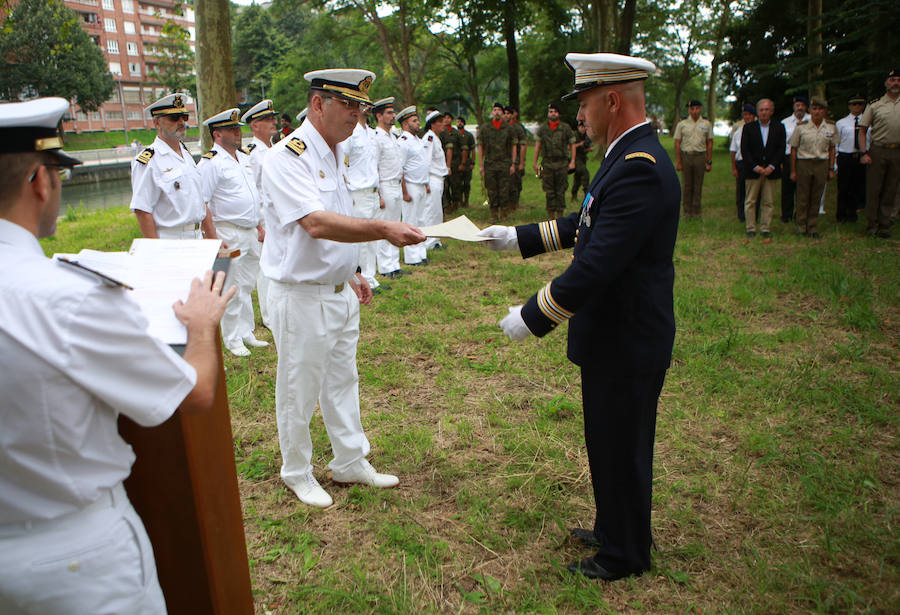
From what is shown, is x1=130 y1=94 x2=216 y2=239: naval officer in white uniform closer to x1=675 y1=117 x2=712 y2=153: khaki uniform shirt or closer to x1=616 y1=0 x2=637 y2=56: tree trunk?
x1=675 y1=117 x2=712 y2=153: khaki uniform shirt

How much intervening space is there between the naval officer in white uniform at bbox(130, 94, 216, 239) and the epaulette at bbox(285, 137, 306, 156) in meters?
2.52

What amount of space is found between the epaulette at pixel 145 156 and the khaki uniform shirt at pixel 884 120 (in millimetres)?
9369

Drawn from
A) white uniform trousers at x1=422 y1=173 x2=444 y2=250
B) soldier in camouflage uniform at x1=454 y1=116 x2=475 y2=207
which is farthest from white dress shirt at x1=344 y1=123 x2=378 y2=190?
soldier in camouflage uniform at x1=454 y1=116 x2=475 y2=207

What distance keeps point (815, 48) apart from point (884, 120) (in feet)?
17.6

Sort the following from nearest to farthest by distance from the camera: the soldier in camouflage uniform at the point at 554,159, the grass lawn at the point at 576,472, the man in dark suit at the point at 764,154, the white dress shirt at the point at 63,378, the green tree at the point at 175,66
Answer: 1. the white dress shirt at the point at 63,378
2. the grass lawn at the point at 576,472
3. the man in dark suit at the point at 764,154
4. the soldier in camouflage uniform at the point at 554,159
5. the green tree at the point at 175,66

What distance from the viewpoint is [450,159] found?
1304 cm

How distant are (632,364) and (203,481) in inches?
64.1

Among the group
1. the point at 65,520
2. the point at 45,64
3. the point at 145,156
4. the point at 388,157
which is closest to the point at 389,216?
the point at 388,157

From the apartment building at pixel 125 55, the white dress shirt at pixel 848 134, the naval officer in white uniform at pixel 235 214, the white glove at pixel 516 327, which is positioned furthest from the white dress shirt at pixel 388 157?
the apartment building at pixel 125 55

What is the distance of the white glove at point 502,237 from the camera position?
3004 mm

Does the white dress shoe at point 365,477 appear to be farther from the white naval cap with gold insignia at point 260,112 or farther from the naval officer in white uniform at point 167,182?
the white naval cap with gold insignia at point 260,112

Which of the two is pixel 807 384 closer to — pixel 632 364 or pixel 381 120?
pixel 632 364

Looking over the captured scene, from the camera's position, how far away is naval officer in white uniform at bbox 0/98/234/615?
1220 millimetres

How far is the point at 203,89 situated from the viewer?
28.1 ft
